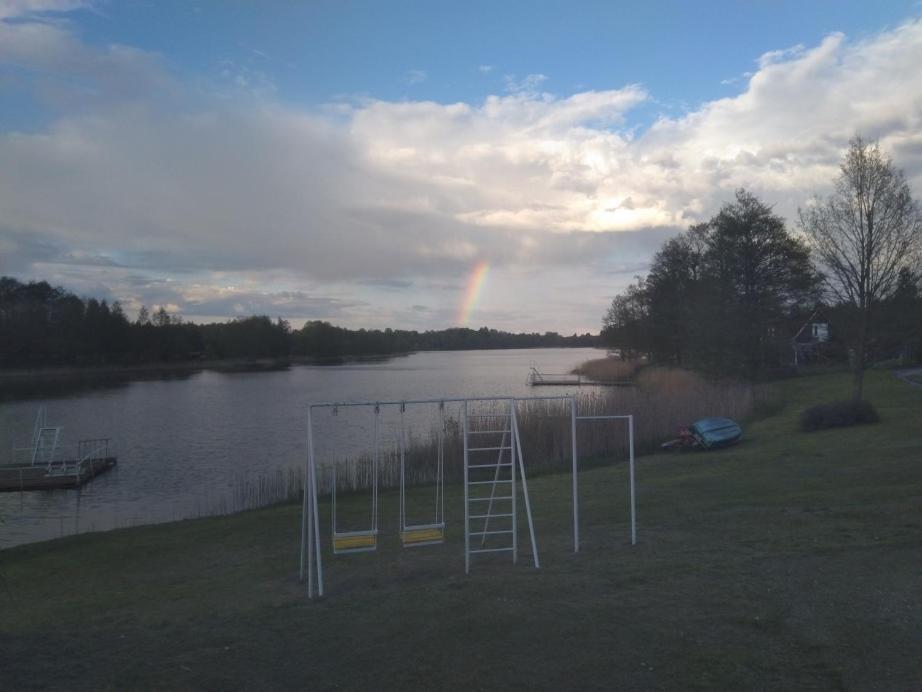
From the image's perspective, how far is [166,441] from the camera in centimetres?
3291

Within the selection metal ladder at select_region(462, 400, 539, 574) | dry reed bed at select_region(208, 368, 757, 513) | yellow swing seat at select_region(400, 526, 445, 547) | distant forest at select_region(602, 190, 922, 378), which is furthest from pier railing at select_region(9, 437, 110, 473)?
distant forest at select_region(602, 190, 922, 378)

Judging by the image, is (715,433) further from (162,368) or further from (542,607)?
(162,368)

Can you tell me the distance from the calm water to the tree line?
14.8 metres

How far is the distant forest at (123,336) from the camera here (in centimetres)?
7694

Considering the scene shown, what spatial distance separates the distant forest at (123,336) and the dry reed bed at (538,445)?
6571 cm

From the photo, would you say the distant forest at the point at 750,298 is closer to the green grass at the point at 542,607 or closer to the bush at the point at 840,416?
the bush at the point at 840,416

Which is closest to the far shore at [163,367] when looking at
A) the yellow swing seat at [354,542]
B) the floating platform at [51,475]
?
the floating platform at [51,475]

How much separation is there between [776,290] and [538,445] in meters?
28.6

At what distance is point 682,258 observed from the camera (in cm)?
6216

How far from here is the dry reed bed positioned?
20703mm

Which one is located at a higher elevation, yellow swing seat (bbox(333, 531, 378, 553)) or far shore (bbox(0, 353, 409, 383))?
far shore (bbox(0, 353, 409, 383))

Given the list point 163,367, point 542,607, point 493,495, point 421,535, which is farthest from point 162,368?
point 542,607

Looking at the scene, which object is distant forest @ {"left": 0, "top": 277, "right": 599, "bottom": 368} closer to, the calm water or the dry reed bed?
the calm water

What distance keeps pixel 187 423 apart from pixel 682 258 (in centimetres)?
4193
